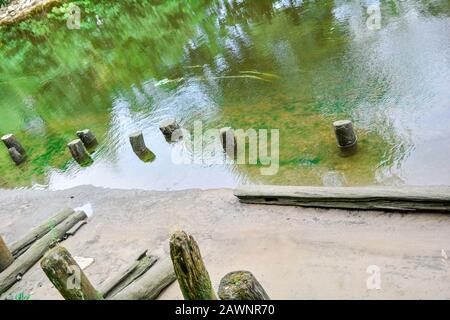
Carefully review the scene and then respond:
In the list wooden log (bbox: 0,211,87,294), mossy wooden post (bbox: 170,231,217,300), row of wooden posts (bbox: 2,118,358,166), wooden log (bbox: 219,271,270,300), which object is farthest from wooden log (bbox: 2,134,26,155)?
wooden log (bbox: 219,271,270,300)

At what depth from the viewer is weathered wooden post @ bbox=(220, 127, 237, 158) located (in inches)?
331

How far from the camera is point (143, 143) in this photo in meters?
9.90

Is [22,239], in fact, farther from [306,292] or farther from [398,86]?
[398,86]

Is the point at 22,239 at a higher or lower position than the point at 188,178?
higher

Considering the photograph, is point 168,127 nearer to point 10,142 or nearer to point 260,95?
point 260,95

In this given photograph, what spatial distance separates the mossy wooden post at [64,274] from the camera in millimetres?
4234

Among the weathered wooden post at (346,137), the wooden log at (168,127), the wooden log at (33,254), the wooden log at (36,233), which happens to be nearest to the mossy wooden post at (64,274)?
the wooden log at (33,254)

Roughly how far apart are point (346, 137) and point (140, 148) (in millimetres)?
4739

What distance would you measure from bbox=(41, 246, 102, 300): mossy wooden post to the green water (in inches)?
155

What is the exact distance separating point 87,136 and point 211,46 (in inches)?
242

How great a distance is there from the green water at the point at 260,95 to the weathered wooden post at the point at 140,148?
169 millimetres

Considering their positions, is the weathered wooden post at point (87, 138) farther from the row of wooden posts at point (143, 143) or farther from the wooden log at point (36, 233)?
the wooden log at point (36, 233)
